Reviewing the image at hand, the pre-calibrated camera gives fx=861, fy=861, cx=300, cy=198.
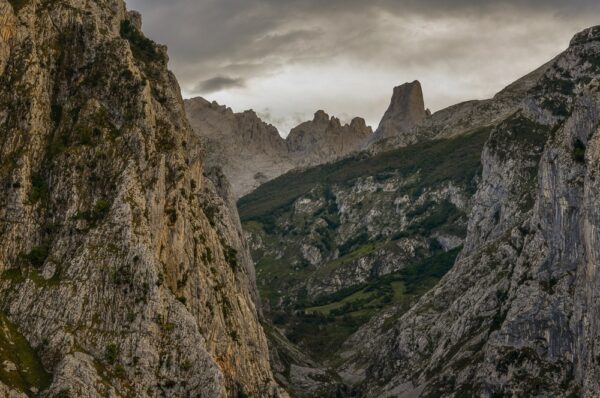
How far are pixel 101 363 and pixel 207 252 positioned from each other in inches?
2081

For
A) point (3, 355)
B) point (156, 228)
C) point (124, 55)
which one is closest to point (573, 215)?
point (156, 228)

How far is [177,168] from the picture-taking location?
7338 inches

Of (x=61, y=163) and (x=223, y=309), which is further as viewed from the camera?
(x=223, y=309)

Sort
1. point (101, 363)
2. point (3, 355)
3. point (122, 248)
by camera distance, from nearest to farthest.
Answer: point (3, 355) → point (101, 363) → point (122, 248)

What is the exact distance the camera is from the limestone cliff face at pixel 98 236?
147625mm

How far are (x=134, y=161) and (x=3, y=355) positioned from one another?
5053 centimetres

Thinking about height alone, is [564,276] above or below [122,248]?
below

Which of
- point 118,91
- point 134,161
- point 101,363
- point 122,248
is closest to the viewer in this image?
point 101,363

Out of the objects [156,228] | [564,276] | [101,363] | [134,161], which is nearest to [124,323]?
[101,363]

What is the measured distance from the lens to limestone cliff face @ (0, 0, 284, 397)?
148 m

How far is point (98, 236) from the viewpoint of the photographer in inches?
6284

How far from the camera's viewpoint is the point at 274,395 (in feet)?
647

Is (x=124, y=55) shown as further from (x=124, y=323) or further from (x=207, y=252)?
(x=124, y=323)

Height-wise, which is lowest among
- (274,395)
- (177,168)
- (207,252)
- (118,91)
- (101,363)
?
(274,395)
